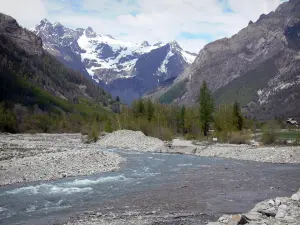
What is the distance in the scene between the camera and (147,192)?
35250mm

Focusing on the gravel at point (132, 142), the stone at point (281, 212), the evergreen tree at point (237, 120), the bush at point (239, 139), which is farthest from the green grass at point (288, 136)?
the stone at point (281, 212)

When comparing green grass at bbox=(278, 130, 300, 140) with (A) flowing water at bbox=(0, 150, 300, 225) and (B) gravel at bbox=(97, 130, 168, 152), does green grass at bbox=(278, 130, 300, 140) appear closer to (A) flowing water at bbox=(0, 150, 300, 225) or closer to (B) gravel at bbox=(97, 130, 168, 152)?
(B) gravel at bbox=(97, 130, 168, 152)

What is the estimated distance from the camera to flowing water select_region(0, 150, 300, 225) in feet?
92.8

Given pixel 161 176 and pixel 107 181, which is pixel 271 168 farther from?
pixel 107 181

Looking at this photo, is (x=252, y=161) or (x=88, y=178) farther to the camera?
(x=252, y=161)

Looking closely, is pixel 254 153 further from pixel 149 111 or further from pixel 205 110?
pixel 149 111

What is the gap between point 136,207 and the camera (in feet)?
95.1

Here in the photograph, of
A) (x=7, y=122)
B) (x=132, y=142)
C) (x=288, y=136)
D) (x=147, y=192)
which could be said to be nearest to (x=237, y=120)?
(x=288, y=136)

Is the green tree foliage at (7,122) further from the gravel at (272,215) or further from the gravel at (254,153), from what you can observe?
the gravel at (272,215)

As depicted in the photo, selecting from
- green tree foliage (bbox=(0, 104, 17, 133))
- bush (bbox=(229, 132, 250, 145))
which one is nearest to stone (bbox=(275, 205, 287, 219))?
bush (bbox=(229, 132, 250, 145))

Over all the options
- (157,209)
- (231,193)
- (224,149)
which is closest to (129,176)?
(231,193)

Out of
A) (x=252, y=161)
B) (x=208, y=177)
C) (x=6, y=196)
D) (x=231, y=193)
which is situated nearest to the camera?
(x=6, y=196)

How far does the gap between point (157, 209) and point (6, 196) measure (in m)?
13.4

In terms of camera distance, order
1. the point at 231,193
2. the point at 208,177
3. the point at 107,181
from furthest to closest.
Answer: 1. the point at 208,177
2. the point at 107,181
3. the point at 231,193
